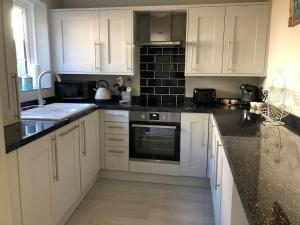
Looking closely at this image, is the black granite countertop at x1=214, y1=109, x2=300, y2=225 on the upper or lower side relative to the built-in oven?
upper

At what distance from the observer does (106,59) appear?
308 centimetres

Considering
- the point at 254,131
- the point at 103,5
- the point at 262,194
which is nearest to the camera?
the point at 262,194

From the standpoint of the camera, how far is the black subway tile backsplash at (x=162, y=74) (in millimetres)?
3197

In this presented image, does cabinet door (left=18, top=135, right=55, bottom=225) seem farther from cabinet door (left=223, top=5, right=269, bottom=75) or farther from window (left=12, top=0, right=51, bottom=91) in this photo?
cabinet door (left=223, top=5, right=269, bottom=75)

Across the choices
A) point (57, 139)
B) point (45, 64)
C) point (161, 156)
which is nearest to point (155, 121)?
point (161, 156)

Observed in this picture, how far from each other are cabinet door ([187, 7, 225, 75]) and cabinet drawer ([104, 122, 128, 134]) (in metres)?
1.01

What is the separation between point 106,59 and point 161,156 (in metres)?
1.34

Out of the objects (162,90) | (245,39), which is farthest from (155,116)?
(245,39)

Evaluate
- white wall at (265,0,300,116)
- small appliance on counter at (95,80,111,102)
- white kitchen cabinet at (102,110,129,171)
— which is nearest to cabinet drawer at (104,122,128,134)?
white kitchen cabinet at (102,110,129,171)

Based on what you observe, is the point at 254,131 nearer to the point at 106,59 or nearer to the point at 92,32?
the point at 106,59

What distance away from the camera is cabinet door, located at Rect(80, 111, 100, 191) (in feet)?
8.19

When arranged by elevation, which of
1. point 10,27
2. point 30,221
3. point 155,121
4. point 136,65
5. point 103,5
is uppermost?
point 103,5

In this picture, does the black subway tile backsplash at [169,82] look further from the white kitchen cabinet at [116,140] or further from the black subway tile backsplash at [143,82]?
the white kitchen cabinet at [116,140]

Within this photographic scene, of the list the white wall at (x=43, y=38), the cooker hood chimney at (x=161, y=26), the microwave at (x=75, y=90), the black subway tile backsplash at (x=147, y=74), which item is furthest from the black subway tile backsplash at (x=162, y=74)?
the white wall at (x=43, y=38)
